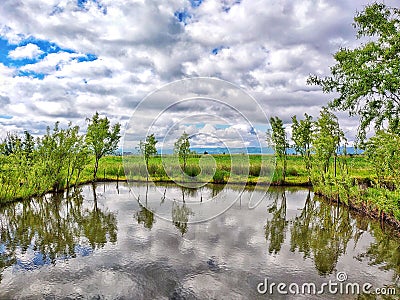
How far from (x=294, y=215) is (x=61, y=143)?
15150 mm

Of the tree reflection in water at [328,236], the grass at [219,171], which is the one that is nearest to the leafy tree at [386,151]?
the tree reflection in water at [328,236]

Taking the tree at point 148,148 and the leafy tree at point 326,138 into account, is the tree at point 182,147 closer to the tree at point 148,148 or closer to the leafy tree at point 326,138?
the tree at point 148,148

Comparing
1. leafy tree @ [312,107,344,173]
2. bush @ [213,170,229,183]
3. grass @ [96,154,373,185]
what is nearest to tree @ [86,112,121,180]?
grass @ [96,154,373,185]

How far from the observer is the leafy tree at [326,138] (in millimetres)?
19172

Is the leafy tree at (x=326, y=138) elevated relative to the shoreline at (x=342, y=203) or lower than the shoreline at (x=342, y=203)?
elevated

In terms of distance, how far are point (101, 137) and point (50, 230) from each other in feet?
67.8

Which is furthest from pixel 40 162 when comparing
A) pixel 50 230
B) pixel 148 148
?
pixel 148 148

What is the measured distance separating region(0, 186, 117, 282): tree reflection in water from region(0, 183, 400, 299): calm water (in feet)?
0.10

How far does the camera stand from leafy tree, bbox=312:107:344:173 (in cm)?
1917

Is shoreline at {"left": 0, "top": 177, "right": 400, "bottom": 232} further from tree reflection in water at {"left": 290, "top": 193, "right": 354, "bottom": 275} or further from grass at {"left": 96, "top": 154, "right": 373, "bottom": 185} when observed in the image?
tree reflection in water at {"left": 290, "top": 193, "right": 354, "bottom": 275}

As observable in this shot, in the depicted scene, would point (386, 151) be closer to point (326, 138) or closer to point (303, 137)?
point (326, 138)

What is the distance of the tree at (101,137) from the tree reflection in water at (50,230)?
13.3 metres

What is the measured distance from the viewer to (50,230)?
12.3 meters

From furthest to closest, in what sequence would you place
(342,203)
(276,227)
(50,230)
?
(342,203) → (276,227) → (50,230)
